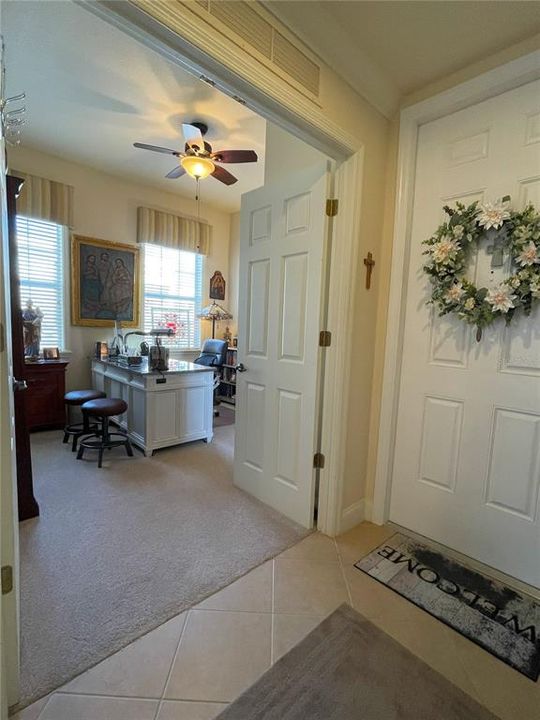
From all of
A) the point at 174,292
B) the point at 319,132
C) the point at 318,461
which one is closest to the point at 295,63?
the point at 319,132

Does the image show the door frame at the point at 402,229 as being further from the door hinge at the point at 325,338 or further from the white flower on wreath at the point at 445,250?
the door hinge at the point at 325,338

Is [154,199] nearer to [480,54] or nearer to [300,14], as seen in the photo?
[300,14]

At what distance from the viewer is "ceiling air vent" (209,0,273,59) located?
121 centimetres

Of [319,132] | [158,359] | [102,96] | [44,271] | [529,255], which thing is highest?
[102,96]

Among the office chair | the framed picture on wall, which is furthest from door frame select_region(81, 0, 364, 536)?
the framed picture on wall

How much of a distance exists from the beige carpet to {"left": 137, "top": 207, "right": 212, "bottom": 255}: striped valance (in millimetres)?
3105

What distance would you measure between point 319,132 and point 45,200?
355 centimetres

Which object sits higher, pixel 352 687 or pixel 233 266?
pixel 233 266

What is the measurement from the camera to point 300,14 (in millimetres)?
1431

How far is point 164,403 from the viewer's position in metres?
3.20

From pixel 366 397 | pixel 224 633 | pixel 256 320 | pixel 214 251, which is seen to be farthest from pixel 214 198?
pixel 224 633

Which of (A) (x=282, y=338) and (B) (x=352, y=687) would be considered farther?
(A) (x=282, y=338)

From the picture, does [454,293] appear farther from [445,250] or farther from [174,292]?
[174,292]

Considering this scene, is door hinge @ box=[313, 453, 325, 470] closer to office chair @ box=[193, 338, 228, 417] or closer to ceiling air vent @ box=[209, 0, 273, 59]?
ceiling air vent @ box=[209, 0, 273, 59]
